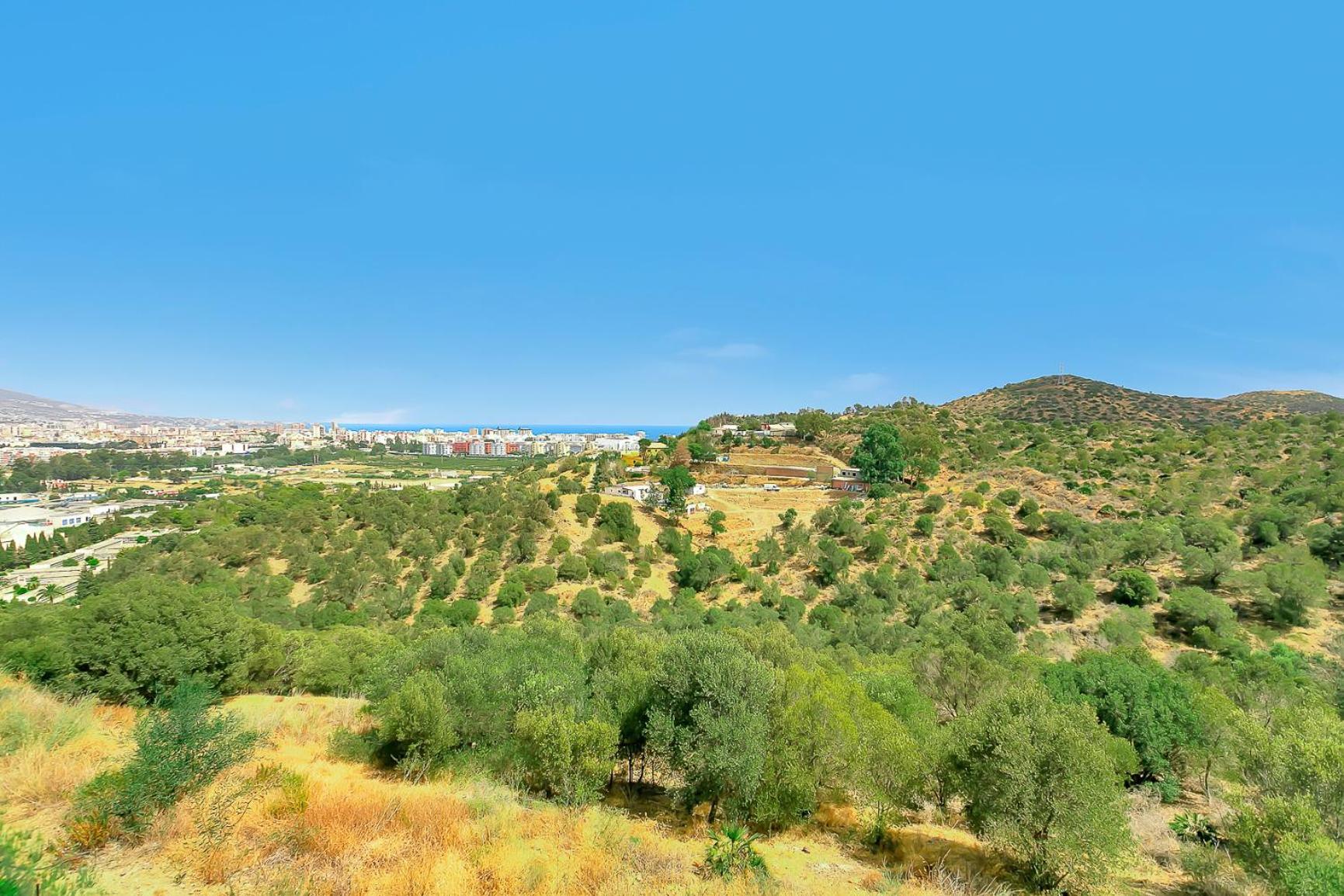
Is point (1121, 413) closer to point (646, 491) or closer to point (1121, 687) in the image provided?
point (646, 491)

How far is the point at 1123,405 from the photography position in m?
73.2

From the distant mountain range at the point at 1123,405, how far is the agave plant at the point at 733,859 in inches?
3061

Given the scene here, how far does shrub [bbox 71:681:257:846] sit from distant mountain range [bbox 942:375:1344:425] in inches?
3228

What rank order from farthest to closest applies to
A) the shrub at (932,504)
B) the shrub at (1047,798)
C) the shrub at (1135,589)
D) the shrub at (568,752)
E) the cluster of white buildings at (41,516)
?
1. the cluster of white buildings at (41,516)
2. the shrub at (932,504)
3. the shrub at (1135,589)
4. the shrub at (568,752)
5. the shrub at (1047,798)

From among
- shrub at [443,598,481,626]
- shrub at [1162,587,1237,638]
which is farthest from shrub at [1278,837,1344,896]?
shrub at [443,598,481,626]

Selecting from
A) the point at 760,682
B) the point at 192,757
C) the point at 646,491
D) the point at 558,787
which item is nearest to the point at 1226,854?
the point at 760,682

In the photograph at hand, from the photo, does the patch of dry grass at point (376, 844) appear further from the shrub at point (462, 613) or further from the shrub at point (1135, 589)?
the shrub at point (1135, 589)

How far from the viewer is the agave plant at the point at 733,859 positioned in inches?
263

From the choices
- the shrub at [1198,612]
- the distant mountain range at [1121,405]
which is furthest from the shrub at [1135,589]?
the distant mountain range at [1121,405]

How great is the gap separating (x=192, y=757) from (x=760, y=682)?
26.8 ft

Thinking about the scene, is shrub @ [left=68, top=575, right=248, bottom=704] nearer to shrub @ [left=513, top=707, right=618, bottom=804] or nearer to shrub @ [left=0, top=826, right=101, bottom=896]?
Answer: shrub @ [left=0, top=826, right=101, bottom=896]

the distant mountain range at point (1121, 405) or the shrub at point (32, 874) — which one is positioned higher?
the distant mountain range at point (1121, 405)

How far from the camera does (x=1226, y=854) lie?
8539 mm

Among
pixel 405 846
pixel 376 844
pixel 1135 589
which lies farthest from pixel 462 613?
pixel 1135 589
